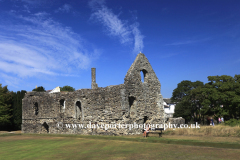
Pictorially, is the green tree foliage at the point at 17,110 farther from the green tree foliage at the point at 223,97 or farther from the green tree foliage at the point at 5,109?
the green tree foliage at the point at 223,97

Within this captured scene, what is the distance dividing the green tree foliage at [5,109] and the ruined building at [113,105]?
39.5 ft

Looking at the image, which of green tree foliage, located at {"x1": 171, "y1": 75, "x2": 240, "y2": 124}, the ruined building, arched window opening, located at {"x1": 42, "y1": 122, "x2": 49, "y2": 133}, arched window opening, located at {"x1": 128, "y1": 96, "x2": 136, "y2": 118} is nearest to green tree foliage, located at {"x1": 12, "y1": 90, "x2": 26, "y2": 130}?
arched window opening, located at {"x1": 42, "y1": 122, "x2": 49, "y2": 133}

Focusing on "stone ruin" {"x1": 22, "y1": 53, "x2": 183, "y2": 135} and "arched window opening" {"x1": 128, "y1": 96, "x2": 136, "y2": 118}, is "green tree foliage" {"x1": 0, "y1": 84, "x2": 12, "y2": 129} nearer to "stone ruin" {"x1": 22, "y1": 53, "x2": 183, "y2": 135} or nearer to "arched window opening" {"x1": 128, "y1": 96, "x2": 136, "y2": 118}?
"stone ruin" {"x1": 22, "y1": 53, "x2": 183, "y2": 135}

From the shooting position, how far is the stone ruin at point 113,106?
17766 mm

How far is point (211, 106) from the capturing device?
→ 31.7 m

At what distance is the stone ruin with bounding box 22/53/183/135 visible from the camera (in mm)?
17766

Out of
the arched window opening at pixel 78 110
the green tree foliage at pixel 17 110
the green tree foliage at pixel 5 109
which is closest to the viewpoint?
the arched window opening at pixel 78 110

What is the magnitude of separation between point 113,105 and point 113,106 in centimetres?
8

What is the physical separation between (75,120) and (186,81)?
35.6m

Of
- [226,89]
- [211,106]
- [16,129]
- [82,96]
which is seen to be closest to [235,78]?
[226,89]

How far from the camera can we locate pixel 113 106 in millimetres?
18000

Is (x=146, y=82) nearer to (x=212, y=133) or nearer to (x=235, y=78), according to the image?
(x=212, y=133)

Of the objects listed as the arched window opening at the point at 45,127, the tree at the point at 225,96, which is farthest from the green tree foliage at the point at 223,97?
the arched window opening at the point at 45,127

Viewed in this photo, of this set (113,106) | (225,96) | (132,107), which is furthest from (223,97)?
(113,106)
